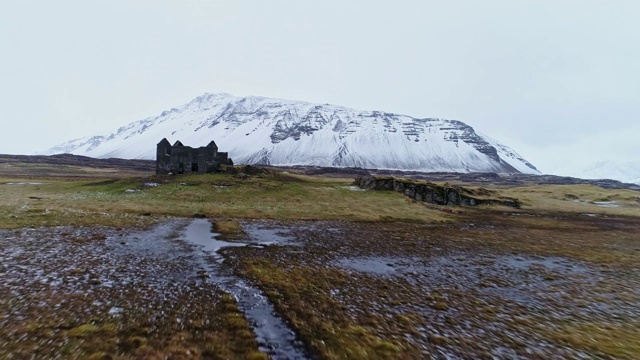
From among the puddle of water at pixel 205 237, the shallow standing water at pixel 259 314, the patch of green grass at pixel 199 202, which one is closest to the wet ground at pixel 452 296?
the shallow standing water at pixel 259 314

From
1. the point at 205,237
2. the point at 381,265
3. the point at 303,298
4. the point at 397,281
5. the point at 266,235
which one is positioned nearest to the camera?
the point at 303,298

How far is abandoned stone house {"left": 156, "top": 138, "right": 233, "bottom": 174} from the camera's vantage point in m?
85.1

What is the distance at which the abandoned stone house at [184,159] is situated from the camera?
85.1 metres

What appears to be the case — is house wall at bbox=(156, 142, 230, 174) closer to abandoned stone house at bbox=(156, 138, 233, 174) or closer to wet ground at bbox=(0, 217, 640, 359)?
abandoned stone house at bbox=(156, 138, 233, 174)

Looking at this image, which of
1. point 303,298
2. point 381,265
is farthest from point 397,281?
point 303,298

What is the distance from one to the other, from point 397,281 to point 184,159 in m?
76.5

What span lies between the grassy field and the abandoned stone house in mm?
31507

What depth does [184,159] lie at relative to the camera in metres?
86.1

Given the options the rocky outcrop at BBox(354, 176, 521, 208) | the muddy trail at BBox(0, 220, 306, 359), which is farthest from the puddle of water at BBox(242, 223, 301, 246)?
the rocky outcrop at BBox(354, 176, 521, 208)

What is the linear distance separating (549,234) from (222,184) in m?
57.2

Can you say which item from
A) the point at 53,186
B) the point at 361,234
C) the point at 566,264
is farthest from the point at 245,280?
the point at 53,186

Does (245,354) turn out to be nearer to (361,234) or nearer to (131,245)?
(131,245)

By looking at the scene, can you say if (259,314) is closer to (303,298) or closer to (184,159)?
(303,298)

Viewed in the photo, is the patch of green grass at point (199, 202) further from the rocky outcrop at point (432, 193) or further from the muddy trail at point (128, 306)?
the muddy trail at point (128, 306)
